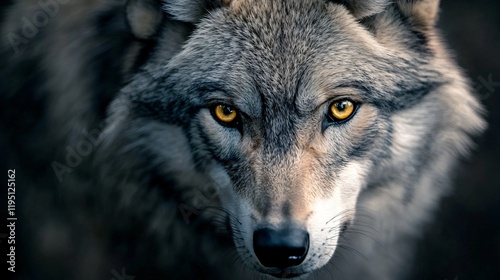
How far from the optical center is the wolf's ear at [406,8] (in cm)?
235

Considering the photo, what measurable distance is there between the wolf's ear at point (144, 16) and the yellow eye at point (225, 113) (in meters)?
0.42

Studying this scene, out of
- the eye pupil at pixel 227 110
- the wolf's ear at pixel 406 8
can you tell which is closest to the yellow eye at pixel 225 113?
the eye pupil at pixel 227 110

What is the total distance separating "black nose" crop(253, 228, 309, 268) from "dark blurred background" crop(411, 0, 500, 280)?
1.51m

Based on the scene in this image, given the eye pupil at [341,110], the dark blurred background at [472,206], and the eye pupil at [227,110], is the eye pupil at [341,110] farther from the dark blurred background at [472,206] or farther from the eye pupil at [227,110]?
the dark blurred background at [472,206]

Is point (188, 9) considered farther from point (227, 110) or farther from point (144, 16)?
point (227, 110)

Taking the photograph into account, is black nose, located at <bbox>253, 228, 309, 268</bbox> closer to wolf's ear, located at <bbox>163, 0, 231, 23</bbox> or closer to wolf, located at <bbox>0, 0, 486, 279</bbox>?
wolf, located at <bbox>0, 0, 486, 279</bbox>

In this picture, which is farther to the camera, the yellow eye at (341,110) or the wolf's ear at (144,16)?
the wolf's ear at (144,16)

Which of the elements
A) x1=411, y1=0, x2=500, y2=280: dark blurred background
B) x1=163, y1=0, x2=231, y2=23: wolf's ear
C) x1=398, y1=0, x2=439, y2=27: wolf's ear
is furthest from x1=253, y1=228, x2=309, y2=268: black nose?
x1=411, y1=0, x2=500, y2=280: dark blurred background

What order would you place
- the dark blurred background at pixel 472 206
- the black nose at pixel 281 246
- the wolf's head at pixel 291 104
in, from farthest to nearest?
1. the dark blurred background at pixel 472 206
2. the wolf's head at pixel 291 104
3. the black nose at pixel 281 246

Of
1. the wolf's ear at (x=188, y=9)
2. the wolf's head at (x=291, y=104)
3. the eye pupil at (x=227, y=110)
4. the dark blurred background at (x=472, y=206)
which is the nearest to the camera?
the wolf's head at (x=291, y=104)

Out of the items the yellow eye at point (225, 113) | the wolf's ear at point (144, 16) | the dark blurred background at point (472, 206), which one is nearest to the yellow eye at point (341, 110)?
the yellow eye at point (225, 113)

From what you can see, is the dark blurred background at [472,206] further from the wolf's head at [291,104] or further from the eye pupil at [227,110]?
the eye pupil at [227,110]

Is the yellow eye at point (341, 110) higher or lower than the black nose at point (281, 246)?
higher

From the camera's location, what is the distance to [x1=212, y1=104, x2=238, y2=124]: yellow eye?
226cm
